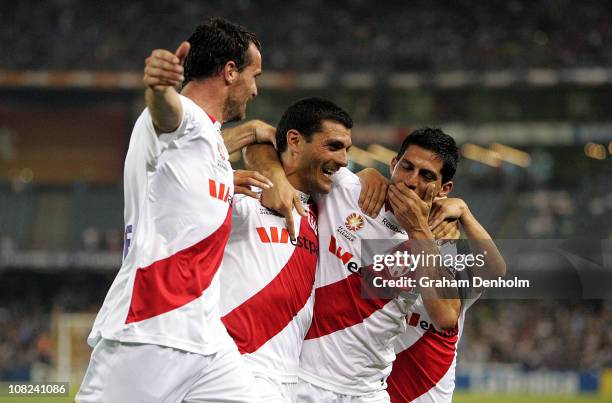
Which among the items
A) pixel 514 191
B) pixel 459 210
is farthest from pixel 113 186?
pixel 459 210

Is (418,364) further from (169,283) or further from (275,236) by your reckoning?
(169,283)

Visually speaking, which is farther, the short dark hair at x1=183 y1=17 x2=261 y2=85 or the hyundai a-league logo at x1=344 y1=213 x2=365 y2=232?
the hyundai a-league logo at x1=344 y1=213 x2=365 y2=232

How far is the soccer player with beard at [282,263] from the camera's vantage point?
15.2 feet

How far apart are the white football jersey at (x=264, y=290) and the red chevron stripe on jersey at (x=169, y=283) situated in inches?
30.2

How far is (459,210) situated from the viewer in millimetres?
5207

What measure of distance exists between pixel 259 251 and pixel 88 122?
29.4 metres

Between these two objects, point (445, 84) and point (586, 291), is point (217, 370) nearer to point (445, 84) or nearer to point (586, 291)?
point (586, 291)

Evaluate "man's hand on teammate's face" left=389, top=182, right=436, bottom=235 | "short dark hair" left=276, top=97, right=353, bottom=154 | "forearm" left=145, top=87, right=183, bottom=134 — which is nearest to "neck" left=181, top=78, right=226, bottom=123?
"forearm" left=145, top=87, right=183, bottom=134

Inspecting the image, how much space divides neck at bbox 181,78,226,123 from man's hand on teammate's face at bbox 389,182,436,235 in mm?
1226

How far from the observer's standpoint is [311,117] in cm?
507

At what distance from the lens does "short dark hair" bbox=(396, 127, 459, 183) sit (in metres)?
4.99

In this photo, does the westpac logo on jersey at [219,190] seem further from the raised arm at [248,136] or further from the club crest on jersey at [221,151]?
the raised arm at [248,136]

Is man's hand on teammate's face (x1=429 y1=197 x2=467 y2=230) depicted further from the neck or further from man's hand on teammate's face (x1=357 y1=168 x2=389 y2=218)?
the neck

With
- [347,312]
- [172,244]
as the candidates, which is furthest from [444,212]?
[172,244]
